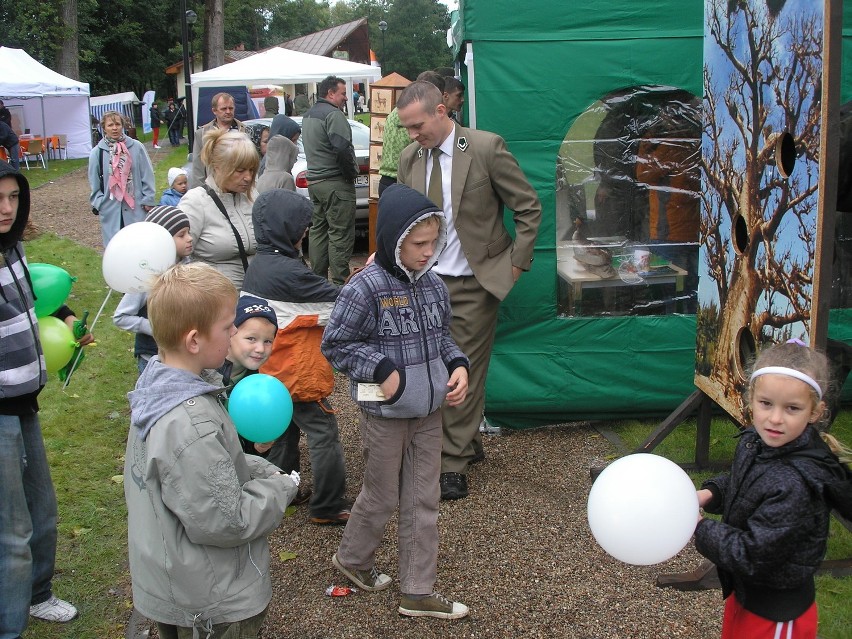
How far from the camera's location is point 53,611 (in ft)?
Result: 11.7

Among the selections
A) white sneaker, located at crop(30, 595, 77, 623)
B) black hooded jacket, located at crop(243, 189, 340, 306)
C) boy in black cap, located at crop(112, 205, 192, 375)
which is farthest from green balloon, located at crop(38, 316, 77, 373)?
white sneaker, located at crop(30, 595, 77, 623)

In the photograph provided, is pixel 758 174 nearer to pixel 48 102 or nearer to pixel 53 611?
pixel 53 611

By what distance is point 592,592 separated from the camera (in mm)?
3682

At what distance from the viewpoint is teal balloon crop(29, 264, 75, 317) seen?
11.3 feet

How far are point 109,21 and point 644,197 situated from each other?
50.9 metres

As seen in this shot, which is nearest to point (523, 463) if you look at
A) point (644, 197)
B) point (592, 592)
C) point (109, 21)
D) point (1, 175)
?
point (592, 592)

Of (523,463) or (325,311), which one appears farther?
(523,463)

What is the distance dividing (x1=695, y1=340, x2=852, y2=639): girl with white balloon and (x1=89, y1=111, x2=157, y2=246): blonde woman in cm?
806

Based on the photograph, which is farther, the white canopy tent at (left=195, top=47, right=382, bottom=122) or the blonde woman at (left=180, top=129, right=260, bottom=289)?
the white canopy tent at (left=195, top=47, right=382, bottom=122)

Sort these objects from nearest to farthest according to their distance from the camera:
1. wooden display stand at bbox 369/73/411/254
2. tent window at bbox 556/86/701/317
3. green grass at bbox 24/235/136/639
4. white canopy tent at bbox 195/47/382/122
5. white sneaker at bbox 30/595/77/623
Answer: white sneaker at bbox 30/595/77/623 → green grass at bbox 24/235/136/639 → tent window at bbox 556/86/701/317 → wooden display stand at bbox 369/73/411/254 → white canopy tent at bbox 195/47/382/122

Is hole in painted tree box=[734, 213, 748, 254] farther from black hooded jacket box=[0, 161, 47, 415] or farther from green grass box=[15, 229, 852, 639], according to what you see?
black hooded jacket box=[0, 161, 47, 415]

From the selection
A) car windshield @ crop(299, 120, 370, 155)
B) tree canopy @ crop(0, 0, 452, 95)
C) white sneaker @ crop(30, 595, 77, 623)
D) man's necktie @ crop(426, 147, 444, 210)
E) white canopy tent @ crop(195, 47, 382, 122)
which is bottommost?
white sneaker @ crop(30, 595, 77, 623)

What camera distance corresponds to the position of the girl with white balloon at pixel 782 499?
2232 mm

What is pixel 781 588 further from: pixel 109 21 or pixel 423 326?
pixel 109 21
